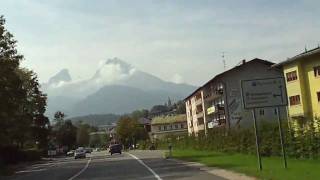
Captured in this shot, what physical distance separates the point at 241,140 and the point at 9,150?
37504 mm

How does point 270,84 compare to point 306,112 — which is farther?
point 306,112

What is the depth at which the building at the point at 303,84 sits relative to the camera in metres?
58.4

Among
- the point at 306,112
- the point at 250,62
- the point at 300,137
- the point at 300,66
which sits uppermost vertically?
the point at 250,62

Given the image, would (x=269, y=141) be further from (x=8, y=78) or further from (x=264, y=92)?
(x=8, y=78)

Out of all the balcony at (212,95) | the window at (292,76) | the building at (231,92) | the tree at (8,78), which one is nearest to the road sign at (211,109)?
the building at (231,92)

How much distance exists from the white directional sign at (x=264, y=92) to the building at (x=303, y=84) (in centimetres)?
3159

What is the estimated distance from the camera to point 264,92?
26.5 metres

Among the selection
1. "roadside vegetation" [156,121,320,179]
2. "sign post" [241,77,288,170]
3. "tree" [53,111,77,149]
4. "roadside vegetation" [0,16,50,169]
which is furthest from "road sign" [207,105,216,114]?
"sign post" [241,77,288,170]

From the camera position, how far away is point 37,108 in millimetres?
89688

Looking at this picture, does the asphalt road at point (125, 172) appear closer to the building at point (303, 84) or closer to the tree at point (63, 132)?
the building at point (303, 84)

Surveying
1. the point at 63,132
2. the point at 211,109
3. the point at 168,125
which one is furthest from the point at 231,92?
the point at 168,125

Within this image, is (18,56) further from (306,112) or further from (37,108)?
(37,108)

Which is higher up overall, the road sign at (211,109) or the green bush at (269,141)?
the road sign at (211,109)

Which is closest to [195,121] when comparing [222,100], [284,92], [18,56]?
[222,100]
